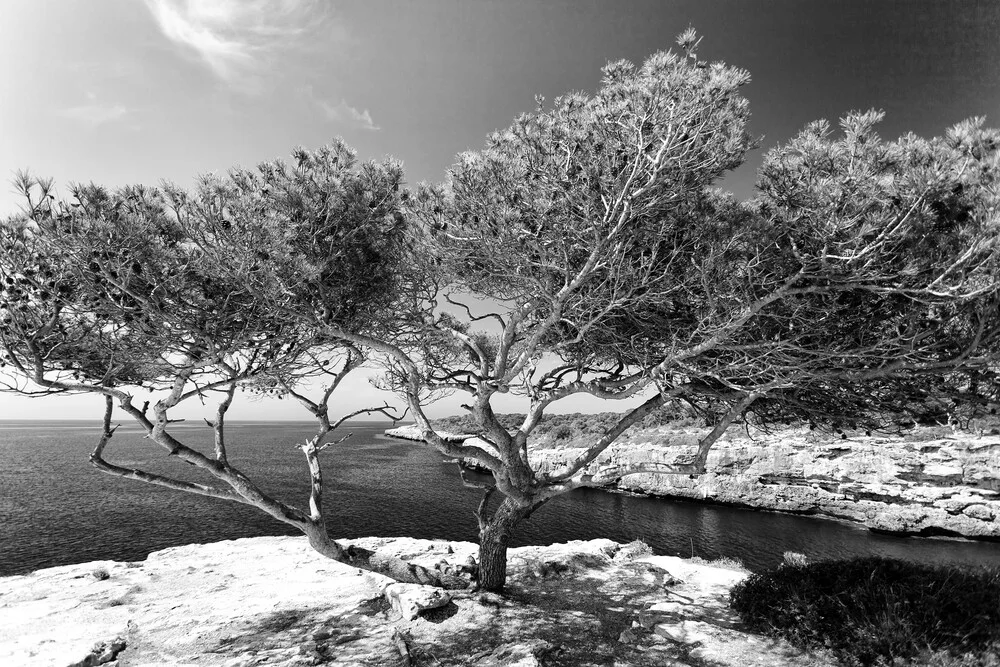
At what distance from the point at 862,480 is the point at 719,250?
31678 mm

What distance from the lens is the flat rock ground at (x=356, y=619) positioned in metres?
→ 6.10

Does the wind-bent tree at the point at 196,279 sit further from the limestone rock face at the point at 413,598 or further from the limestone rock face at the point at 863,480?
the limestone rock face at the point at 863,480

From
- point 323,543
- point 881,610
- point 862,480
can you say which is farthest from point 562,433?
point 323,543

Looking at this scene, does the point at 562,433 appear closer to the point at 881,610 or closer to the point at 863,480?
the point at 863,480

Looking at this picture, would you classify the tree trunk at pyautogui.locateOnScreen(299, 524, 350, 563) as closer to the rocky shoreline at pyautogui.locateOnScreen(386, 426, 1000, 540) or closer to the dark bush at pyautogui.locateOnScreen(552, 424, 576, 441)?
the rocky shoreline at pyautogui.locateOnScreen(386, 426, 1000, 540)

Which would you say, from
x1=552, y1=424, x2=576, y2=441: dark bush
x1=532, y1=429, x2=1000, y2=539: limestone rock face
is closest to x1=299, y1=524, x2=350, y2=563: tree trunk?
x1=532, y1=429, x2=1000, y2=539: limestone rock face

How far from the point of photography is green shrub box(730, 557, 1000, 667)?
5633 mm

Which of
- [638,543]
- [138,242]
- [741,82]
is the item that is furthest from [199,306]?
[638,543]

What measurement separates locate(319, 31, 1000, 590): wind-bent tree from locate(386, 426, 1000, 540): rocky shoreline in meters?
23.3

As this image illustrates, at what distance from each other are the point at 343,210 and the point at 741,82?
5.03 m

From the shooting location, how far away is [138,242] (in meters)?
5.32

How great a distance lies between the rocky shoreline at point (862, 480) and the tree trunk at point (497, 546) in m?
21.7

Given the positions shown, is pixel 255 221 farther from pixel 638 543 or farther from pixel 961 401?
pixel 638 543

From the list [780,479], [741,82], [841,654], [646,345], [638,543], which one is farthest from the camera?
[780,479]
